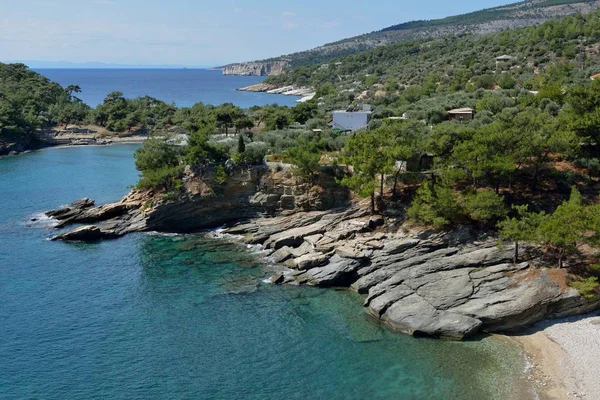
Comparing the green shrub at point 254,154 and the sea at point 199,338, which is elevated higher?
the green shrub at point 254,154

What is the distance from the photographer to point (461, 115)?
60.2 meters

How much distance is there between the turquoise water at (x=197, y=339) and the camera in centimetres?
2595

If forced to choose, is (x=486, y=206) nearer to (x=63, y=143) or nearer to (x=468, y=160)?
(x=468, y=160)

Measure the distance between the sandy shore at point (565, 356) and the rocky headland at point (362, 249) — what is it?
106 centimetres

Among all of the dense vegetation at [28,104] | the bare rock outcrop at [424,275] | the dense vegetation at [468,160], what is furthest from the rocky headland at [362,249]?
the dense vegetation at [28,104]

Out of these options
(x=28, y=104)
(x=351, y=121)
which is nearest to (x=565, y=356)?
(x=351, y=121)

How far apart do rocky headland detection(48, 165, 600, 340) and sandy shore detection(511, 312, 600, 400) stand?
1064mm

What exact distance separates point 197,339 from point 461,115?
141 feet

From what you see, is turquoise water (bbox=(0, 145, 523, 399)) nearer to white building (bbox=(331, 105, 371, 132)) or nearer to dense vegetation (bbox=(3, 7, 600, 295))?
dense vegetation (bbox=(3, 7, 600, 295))

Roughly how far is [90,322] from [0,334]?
5054 millimetres

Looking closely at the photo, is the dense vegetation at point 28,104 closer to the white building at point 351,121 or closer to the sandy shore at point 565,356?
the white building at point 351,121

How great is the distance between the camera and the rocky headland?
31109 mm

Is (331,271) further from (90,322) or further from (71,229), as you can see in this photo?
(71,229)

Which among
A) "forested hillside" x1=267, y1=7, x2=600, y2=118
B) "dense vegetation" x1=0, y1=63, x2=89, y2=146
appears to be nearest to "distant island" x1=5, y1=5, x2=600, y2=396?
"forested hillside" x1=267, y1=7, x2=600, y2=118
